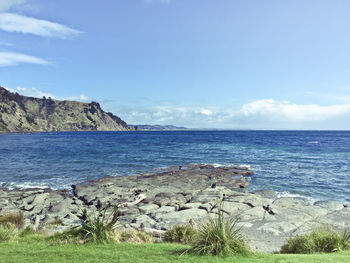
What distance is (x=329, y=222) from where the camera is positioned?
16.1 m

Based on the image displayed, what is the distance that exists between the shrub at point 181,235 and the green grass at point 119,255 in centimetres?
182

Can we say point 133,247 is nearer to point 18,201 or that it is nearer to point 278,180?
point 18,201

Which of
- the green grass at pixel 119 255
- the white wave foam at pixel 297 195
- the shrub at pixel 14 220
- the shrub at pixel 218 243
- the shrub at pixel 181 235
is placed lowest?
the white wave foam at pixel 297 195

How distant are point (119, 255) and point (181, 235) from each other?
11.8 feet

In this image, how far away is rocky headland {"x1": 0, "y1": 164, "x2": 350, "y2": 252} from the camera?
14.6 metres

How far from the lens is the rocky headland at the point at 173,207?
48.1 feet

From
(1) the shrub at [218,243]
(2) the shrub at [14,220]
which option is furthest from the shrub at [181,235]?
(2) the shrub at [14,220]

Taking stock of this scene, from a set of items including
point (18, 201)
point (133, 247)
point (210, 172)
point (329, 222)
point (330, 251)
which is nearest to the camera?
point (133, 247)

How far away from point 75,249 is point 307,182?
26.8 m

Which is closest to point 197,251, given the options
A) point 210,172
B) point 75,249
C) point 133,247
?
point 133,247

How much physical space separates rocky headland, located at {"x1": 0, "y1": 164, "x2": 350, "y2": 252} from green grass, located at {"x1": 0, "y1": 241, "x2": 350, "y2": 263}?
301cm

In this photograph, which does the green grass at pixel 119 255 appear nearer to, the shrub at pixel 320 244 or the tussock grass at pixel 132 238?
the shrub at pixel 320 244

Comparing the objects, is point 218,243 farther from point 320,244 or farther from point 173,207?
point 173,207

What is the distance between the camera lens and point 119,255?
25.9 feet
